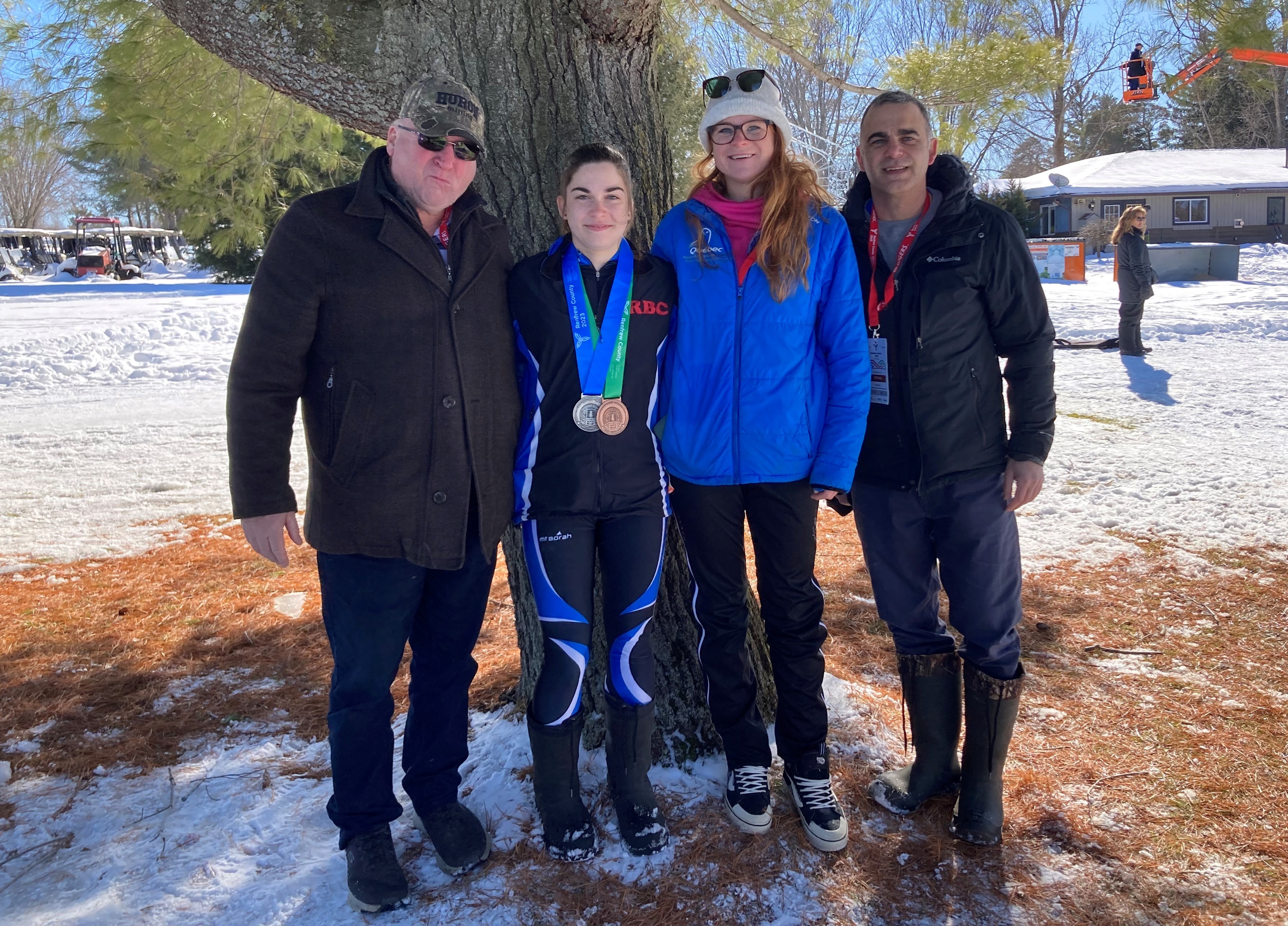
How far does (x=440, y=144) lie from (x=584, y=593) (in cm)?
128

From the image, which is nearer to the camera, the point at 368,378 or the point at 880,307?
the point at 368,378

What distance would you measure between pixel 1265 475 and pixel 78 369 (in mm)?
13626

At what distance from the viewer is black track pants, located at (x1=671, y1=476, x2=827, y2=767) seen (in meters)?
2.52

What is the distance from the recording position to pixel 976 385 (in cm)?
257

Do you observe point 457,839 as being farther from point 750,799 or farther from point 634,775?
point 750,799

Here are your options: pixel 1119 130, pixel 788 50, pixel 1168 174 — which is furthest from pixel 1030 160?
pixel 788 50

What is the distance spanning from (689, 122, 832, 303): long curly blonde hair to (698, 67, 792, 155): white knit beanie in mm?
33

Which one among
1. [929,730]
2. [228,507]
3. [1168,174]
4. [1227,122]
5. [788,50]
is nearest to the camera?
[929,730]

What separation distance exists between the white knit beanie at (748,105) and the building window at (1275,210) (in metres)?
40.1

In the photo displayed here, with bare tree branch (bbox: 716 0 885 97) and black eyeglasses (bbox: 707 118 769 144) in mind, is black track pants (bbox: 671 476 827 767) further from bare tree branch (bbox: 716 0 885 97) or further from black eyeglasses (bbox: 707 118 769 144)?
bare tree branch (bbox: 716 0 885 97)

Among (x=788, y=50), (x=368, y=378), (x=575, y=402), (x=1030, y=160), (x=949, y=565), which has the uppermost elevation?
(x=1030, y=160)

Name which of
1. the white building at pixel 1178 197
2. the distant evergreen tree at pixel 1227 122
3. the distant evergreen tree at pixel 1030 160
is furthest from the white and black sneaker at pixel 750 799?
the distant evergreen tree at pixel 1030 160

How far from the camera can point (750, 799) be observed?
2631 millimetres

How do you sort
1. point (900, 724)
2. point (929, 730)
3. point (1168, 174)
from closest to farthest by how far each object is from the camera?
1. point (929, 730)
2. point (900, 724)
3. point (1168, 174)
